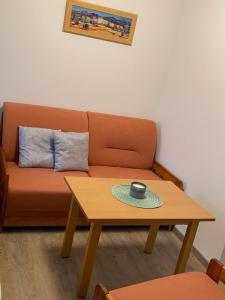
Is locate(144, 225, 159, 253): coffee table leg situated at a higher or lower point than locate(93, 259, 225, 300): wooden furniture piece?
lower

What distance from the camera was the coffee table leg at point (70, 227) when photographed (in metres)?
2.46

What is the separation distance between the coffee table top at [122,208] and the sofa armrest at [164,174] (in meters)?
0.66

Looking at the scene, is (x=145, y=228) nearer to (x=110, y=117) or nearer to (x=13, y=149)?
(x=110, y=117)

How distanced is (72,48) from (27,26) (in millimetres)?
459

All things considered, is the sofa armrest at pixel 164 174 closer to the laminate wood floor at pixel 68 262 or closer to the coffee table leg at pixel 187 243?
the laminate wood floor at pixel 68 262

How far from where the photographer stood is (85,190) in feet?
7.48

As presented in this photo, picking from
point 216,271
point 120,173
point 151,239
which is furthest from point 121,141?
point 216,271

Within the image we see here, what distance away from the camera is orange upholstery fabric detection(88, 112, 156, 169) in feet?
11.2

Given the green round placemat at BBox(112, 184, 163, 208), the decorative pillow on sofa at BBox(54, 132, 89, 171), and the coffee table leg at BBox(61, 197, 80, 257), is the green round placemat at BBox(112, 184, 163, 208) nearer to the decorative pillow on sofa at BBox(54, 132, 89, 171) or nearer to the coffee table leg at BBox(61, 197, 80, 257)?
the coffee table leg at BBox(61, 197, 80, 257)

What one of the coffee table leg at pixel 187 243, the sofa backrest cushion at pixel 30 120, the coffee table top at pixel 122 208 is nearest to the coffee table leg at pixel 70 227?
the coffee table top at pixel 122 208

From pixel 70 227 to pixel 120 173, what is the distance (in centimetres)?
99

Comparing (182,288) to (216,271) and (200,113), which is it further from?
(200,113)

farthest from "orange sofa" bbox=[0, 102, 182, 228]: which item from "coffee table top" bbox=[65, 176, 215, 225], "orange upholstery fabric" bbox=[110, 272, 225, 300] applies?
"orange upholstery fabric" bbox=[110, 272, 225, 300]

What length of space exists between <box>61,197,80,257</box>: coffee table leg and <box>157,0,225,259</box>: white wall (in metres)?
1.16
